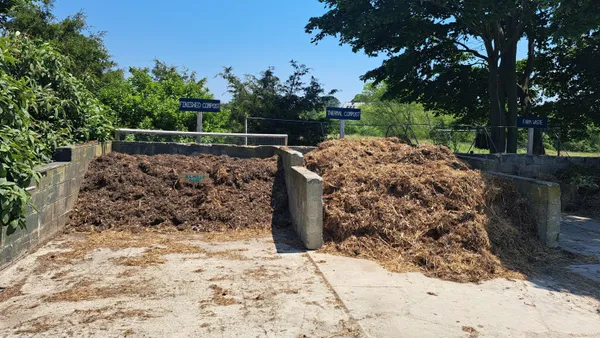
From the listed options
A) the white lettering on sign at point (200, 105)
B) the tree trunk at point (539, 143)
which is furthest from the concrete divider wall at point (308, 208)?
the tree trunk at point (539, 143)

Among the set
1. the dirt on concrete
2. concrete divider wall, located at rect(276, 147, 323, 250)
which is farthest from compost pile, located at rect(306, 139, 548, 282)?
the dirt on concrete

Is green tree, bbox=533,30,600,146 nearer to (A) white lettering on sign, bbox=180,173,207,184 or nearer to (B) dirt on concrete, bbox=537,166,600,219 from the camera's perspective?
(B) dirt on concrete, bbox=537,166,600,219

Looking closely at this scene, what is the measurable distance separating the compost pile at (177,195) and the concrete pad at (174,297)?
132 cm

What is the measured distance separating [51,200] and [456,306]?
18.9 ft

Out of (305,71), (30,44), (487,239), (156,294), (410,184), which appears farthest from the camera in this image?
(305,71)

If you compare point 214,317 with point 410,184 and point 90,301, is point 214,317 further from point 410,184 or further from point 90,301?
point 410,184

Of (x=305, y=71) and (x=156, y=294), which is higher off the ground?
(x=305, y=71)

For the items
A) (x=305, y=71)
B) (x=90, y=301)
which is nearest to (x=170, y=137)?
(x=90, y=301)

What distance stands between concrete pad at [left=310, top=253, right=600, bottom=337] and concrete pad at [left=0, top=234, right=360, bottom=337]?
29cm

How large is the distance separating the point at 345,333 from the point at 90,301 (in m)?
2.46

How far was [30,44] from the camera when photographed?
317 inches

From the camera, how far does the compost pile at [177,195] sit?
7.57 metres

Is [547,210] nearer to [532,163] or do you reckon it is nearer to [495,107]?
[532,163]

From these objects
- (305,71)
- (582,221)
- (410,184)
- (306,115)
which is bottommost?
(582,221)
